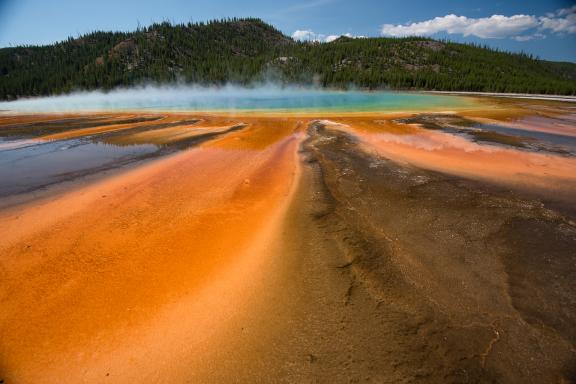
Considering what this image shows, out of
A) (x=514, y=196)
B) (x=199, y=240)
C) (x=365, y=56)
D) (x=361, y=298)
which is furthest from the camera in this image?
(x=365, y=56)

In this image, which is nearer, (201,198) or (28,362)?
(28,362)

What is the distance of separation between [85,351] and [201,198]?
4365 mm

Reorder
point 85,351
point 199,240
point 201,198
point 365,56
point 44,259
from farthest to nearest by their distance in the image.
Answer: point 365,56 < point 201,198 < point 199,240 < point 44,259 < point 85,351

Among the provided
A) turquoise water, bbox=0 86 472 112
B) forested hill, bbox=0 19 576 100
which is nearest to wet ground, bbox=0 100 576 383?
turquoise water, bbox=0 86 472 112

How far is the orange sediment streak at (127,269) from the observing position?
3.20 meters

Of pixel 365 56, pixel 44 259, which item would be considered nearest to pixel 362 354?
pixel 44 259

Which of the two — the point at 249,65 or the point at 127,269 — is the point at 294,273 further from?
the point at 249,65

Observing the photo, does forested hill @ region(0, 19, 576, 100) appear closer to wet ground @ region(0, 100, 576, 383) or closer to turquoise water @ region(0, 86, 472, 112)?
turquoise water @ region(0, 86, 472, 112)

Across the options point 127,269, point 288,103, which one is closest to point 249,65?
point 288,103

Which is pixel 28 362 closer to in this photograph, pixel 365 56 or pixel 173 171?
pixel 173 171

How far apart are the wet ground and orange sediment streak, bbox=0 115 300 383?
0.03 m

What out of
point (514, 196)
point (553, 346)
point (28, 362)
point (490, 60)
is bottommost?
point (28, 362)

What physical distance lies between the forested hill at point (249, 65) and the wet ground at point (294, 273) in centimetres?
7003

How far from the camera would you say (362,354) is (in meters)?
3.06
